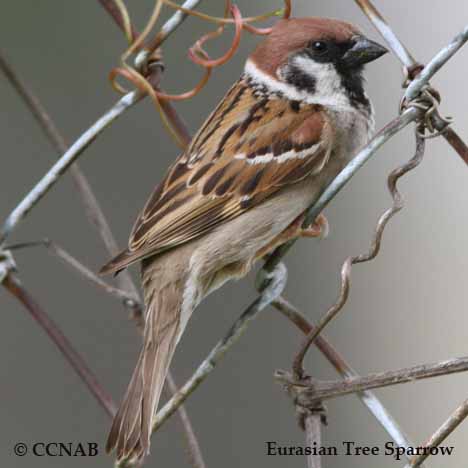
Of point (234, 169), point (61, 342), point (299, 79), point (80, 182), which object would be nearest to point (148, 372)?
point (61, 342)

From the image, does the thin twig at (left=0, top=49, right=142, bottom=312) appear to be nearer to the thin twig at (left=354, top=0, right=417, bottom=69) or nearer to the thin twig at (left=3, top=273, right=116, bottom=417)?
the thin twig at (left=3, top=273, right=116, bottom=417)

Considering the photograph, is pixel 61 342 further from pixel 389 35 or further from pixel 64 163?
pixel 389 35

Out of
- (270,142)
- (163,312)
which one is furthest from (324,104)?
(163,312)

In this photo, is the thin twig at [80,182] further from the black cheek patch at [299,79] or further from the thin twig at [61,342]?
the black cheek patch at [299,79]

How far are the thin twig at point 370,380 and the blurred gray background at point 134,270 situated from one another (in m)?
0.98

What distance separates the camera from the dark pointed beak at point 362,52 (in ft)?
6.33

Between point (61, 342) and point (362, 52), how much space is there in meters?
0.85

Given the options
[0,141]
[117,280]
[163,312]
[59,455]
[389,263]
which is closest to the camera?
[117,280]

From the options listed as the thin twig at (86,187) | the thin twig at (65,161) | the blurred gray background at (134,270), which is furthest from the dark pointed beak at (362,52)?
the blurred gray background at (134,270)

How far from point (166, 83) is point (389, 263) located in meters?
1.24

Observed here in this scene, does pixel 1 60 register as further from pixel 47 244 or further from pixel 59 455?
pixel 59 455

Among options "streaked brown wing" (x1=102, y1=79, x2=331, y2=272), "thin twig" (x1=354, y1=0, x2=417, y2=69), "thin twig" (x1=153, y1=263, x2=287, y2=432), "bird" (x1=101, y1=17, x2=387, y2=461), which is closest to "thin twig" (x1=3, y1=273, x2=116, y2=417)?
"thin twig" (x1=153, y1=263, x2=287, y2=432)

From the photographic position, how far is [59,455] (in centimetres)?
249

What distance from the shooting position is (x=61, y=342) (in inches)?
58.7
